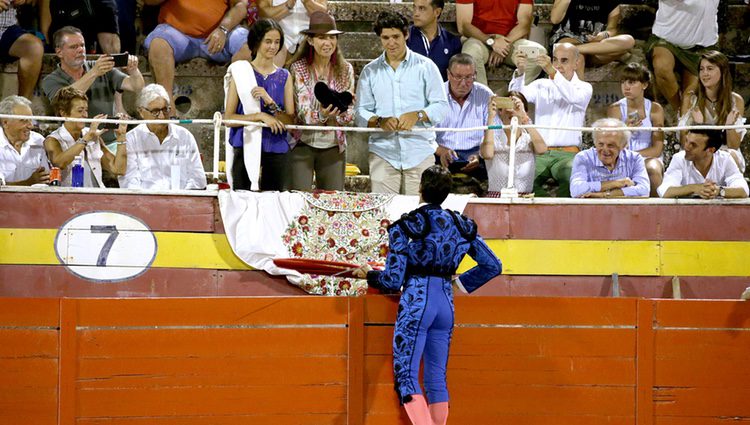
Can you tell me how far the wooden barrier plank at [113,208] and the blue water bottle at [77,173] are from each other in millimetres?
215

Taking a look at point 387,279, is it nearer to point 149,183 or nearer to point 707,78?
point 149,183

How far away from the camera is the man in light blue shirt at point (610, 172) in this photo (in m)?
8.05

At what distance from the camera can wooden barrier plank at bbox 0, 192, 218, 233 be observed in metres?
7.91

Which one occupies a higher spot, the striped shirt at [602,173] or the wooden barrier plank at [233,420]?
the striped shirt at [602,173]

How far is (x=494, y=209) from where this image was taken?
8.02 m

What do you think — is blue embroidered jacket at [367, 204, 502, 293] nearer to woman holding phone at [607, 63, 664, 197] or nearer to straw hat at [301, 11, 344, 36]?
straw hat at [301, 11, 344, 36]

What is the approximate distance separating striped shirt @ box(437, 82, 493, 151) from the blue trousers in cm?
218

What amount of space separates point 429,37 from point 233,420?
3.56m

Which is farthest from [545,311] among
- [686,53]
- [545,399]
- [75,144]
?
[686,53]

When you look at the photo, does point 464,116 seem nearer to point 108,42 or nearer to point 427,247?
point 427,247

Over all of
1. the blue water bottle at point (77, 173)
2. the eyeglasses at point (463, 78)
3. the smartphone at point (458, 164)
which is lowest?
the blue water bottle at point (77, 173)

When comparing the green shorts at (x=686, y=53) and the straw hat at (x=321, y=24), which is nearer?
the straw hat at (x=321, y=24)

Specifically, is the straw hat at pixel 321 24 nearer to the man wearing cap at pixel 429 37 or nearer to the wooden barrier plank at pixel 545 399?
the man wearing cap at pixel 429 37

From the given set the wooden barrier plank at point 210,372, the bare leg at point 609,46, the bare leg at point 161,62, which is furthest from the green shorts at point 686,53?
the wooden barrier plank at point 210,372
